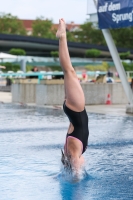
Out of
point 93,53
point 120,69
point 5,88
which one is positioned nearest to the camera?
point 120,69

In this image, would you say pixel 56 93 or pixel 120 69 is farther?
pixel 56 93

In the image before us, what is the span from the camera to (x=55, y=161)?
8562 millimetres

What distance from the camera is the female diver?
22.1 ft

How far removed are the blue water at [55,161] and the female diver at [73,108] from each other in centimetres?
41

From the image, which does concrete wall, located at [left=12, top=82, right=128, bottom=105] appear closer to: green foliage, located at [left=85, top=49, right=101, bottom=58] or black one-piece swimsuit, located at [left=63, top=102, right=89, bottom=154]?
black one-piece swimsuit, located at [left=63, top=102, right=89, bottom=154]

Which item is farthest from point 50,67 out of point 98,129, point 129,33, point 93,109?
point 98,129

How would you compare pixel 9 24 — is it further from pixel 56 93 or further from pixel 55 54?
pixel 56 93

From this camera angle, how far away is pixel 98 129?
13172mm

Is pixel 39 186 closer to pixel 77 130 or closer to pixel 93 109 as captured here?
pixel 77 130

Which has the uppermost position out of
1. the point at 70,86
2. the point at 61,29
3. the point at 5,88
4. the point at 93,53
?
the point at 61,29

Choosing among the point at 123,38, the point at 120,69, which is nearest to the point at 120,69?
the point at 120,69

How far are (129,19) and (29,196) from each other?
36.7 feet

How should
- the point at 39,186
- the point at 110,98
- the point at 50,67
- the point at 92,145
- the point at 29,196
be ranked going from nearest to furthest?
the point at 29,196 < the point at 39,186 < the point at 92,145 < the point at 110,98 < the point at 50,67

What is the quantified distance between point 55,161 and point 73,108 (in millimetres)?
2022
